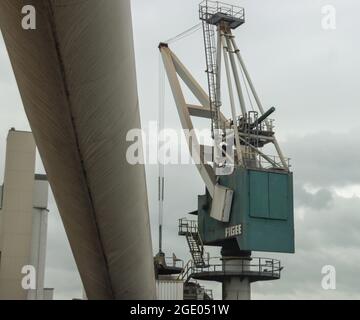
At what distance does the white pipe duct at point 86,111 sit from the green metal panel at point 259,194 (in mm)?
27538

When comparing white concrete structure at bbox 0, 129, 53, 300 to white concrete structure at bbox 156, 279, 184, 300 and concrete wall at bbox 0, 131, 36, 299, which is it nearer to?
concrete wall at bbox 0, 131, 36, 299

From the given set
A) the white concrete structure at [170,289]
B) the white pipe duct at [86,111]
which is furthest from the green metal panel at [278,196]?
the white pipe duct at [86,111]

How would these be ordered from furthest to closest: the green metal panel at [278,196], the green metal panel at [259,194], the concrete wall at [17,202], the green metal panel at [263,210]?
1. the green metal panel at [278,196]
2. the green metal panel at [259,194]
3. the green metal panel at [263,210]
4. the concrete wall at [17,202]

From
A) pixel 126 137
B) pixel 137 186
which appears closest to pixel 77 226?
pixel 137 186

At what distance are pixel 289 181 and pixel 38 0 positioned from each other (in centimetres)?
3819

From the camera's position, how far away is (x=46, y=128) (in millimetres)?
12805

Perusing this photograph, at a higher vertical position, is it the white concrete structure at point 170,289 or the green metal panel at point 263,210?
the green metal panel at point 263,210

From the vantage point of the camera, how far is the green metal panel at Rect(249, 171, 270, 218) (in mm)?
44312

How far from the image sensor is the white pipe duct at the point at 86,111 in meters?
10.3

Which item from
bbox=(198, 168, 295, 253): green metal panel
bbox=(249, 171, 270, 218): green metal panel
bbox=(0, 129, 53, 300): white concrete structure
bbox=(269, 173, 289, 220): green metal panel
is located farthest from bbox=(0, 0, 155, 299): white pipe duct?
bbox=(269, 173, 289, 220): green metal panel

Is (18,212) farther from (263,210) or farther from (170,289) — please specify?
(263,210)

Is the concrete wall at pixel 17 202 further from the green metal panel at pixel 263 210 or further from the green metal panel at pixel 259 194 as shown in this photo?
the green metal panel at pixel 259 194

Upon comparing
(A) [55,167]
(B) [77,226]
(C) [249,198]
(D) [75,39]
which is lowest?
(B) [77,226]
